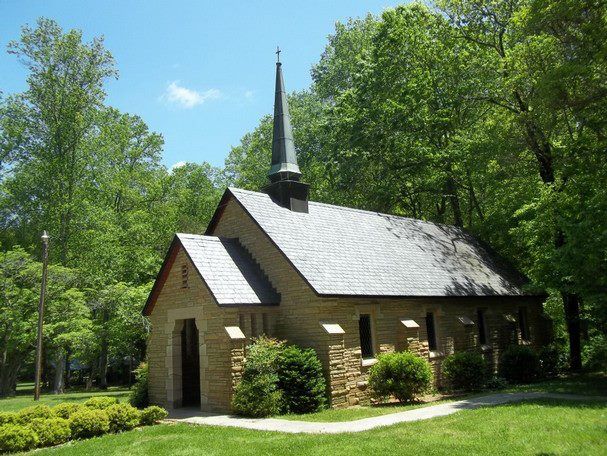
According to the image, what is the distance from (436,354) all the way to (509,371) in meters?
3.57

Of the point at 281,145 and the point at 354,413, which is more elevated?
the point at 281,145

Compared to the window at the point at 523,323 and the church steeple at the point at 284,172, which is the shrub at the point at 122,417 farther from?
the window at the point at 523,323

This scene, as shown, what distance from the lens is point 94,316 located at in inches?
1284

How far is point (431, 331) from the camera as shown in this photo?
65.2 feet

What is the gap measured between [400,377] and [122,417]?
8.00m

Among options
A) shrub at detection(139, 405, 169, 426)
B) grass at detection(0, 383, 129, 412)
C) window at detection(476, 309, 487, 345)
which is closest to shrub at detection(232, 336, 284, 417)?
shrub at detection(139, 405, 169, 426)

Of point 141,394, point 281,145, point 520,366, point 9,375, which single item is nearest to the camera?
point 141,394

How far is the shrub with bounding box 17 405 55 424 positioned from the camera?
11.8m

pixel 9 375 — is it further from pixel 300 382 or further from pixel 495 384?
pixel 495 384

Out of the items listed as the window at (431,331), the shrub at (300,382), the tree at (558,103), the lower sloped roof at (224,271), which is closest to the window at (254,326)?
the lower sloped roof at (224,271)

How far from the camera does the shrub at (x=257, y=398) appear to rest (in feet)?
44.2

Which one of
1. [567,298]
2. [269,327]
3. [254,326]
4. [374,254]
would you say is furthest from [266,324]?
[567,298]

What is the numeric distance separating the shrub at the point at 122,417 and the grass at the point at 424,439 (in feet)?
2.14

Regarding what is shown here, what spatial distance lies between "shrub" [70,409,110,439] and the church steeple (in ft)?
33.5
